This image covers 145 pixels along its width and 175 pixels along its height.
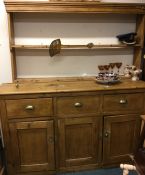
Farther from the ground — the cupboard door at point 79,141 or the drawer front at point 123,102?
the drawer front at point 123,102

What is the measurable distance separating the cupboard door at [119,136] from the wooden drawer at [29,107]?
58cm

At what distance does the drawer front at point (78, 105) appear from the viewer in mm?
1649

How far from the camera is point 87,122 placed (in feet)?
5.69

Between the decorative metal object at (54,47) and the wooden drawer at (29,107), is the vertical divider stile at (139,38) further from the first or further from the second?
the wooden drawer at (29,107)

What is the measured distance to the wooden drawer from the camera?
62.6 inches

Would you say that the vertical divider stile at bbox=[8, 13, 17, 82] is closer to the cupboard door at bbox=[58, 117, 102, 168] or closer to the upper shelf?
the upper shelf

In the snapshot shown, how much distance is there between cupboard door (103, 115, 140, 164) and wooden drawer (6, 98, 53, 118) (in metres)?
0.58

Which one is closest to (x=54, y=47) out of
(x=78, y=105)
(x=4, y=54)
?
(x=4, y=54)

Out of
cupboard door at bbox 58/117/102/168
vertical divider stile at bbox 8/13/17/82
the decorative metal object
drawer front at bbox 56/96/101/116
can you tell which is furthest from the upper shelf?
A: cupboard door at bbox 58/117/102/168

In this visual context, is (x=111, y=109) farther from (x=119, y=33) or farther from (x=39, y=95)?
(x=119, y=33)

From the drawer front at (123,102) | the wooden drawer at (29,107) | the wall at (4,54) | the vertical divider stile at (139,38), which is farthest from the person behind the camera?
the vertical divider stile at (139,38)

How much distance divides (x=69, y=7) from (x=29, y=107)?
1.01m

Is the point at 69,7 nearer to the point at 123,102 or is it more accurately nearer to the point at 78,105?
the point at 78,105

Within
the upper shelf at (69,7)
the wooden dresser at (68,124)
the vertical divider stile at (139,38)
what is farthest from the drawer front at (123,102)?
the upper shelf at (69,7)
